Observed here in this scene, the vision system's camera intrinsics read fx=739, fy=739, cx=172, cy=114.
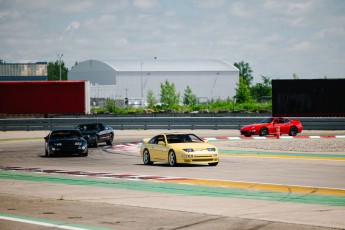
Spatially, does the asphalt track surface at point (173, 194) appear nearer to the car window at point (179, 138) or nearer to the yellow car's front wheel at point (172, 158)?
the yellow car's front wheel at point (172, 158)

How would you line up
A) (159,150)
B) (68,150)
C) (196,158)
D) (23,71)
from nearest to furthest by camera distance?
(196,158), (159,150), (68,150), (23,71)

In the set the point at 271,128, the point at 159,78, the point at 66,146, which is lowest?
the point at 66,146

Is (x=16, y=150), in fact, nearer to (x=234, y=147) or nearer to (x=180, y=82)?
(x=234, y=147)

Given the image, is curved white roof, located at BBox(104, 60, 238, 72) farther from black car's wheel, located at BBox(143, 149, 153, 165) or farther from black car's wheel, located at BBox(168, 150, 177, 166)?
black car's wheel, located at BBox(168, 150, 177, 166)

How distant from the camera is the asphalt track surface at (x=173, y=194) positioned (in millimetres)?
11656

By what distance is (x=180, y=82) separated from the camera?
482ft

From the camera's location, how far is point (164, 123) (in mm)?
58031

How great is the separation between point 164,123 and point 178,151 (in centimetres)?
3320

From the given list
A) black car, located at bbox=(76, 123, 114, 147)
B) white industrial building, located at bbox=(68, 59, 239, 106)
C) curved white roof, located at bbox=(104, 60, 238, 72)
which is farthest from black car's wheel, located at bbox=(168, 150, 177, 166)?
curved white roof, located at bbox=(104, 60, 238, 72)

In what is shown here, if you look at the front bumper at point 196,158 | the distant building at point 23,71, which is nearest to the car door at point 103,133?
the front bumper at point 196,158

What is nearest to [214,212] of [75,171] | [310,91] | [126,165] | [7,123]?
[75,171]

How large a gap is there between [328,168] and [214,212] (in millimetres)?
11667

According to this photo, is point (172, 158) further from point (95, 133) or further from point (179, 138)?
point (95, 133)

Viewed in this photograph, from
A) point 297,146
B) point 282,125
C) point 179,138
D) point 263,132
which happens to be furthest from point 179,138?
point 282,125
